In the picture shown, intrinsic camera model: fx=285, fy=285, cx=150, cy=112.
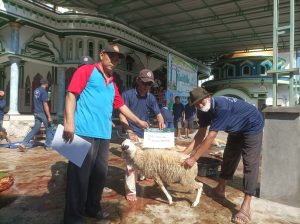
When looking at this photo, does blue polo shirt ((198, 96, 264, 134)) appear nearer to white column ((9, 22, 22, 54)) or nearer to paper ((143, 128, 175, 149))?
paper ((143, 128, 175, 149))

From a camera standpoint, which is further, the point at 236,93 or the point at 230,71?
the point at 230,71

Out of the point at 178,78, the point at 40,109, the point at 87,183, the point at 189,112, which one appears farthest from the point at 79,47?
the point at 87,183

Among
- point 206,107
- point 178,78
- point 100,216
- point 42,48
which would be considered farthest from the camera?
point 42,48

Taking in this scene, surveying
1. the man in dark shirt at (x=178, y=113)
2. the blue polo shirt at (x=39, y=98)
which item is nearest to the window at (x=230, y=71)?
the man in dark shirt at (x=178, y=113)

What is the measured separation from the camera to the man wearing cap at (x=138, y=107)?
4.26m

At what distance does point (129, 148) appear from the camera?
406 cm

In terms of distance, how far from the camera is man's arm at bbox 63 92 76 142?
2.93 meters

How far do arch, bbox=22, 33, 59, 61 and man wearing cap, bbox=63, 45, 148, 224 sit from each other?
1083cm

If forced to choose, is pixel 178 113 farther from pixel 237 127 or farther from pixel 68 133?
pixel 68 133

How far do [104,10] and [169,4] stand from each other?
3279mm

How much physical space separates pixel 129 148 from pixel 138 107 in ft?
3.47

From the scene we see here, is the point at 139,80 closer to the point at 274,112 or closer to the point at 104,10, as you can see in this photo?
the point at 274,112

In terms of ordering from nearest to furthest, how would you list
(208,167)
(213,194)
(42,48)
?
1. (213,194)
2. (208,167)
3. (42,48)

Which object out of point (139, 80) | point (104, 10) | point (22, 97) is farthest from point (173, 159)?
point (22, 97)
